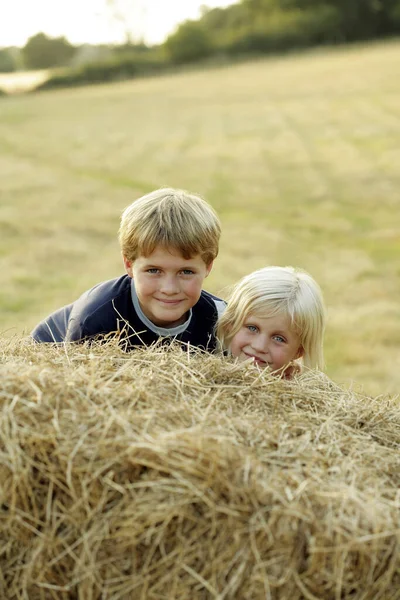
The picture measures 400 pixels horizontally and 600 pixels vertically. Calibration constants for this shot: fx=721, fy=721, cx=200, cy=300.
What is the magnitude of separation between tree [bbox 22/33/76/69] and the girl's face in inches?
2267

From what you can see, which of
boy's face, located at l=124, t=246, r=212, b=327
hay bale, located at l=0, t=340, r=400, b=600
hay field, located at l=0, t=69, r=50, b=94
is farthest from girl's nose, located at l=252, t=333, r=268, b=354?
hay field, located at l=0, t=69, r=50, b=94

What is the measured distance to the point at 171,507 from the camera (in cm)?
204

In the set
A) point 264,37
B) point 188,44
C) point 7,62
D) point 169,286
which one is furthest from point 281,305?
point 7,62

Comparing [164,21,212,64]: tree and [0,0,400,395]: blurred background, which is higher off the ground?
[164,21,212,64]: tree

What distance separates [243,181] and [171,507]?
17.4m

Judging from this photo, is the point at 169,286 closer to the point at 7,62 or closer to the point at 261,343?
the point at 261,343

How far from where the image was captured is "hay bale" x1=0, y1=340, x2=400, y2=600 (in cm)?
203

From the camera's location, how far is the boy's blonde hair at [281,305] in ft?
12.6

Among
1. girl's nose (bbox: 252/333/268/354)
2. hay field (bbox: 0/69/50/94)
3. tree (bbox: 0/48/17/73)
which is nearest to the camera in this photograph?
girl's nose (bbox: 252/333/268/354)

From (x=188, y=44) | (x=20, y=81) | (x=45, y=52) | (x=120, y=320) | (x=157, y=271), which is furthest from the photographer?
(x=45, y=52)

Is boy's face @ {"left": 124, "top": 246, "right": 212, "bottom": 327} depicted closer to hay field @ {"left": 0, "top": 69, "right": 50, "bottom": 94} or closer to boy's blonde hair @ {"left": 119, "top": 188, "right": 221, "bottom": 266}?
boy's blonde hair @ {"left": 119, "top": 188, "right": 221, "bottom": 266}

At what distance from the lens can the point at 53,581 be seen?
2.15 m

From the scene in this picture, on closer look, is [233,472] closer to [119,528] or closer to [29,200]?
[119,528]

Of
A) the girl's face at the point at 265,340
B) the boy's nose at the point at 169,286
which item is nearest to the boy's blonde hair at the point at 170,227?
the boy's nose at the point at 169,286
